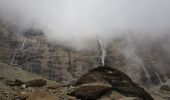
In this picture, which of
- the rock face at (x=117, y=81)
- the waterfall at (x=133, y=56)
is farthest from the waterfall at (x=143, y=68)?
the rock face at (x=117, y=81)

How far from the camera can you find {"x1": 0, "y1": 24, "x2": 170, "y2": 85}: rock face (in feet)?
409

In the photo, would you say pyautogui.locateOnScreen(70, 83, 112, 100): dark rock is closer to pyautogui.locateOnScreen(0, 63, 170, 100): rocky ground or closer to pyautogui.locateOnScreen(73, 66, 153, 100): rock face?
pyautogui.locateOnScreen(0, 63, 170, 100): rocky ground

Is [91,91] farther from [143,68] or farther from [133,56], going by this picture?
[133,56]

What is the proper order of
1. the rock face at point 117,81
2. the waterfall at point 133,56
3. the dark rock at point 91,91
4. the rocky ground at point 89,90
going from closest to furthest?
the rocky ground at point 89,90, the dark rock at point 91,91, the rock face at point 117,81, the waterfall at point 133,56

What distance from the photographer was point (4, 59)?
125 meters

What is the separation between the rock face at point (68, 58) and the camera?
409 ft

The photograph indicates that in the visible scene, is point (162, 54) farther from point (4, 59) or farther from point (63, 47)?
point (4, 59)

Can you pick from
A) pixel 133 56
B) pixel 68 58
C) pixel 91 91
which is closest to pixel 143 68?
pixel 133 56

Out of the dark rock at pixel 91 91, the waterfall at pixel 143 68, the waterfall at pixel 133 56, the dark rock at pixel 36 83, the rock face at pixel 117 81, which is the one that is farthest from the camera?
the waterfall at pixel 133 56

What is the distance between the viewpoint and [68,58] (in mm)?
131625

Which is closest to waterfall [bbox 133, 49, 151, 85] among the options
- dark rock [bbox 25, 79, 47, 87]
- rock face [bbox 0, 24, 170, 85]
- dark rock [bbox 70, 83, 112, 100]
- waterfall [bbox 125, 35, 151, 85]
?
waterfall [bbox 125, 35, 151, 85]

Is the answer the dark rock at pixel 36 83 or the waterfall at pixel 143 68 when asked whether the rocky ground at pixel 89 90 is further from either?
the waterfall at pixel 143 68

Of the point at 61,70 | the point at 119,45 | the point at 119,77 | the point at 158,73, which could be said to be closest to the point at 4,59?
the point at 61,70

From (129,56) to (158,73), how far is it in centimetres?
1514
